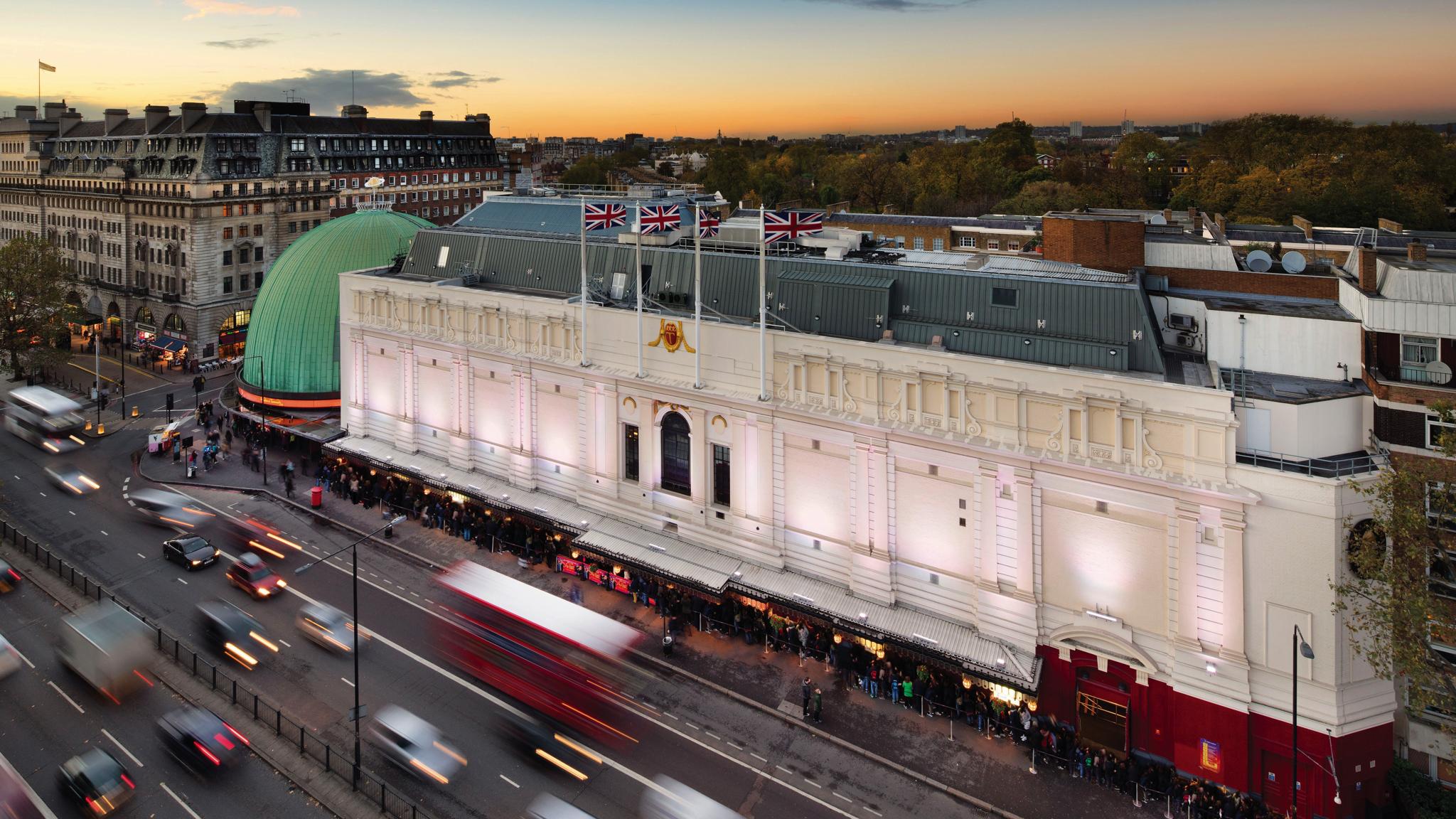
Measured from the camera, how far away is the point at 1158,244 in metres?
40.4

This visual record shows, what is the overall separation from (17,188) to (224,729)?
4642 inches

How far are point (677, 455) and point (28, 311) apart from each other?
6960 cm

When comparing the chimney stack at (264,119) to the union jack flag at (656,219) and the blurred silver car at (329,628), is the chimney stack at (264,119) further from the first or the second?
the union jack flag at (656,219)

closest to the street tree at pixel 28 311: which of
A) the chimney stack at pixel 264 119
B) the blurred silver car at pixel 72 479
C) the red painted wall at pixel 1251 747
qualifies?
the blurred silver car at pixel 72 479

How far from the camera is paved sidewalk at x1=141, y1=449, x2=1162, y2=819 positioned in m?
28.3

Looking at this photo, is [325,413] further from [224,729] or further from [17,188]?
[17,188]

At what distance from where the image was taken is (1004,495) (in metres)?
31.8

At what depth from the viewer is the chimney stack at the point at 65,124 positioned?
109688 mm

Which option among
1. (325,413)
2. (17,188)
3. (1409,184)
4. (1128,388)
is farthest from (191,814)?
(17,188)

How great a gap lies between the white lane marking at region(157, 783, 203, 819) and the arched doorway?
73.4 feet

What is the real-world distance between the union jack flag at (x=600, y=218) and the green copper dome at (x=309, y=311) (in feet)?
89.3

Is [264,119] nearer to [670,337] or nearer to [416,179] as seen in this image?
[416,179]

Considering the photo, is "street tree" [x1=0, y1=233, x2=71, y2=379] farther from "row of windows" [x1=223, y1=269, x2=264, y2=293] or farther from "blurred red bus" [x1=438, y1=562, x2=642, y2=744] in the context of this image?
"blurred red bus" [x1=438, y1=562, x2=642, y2=744]

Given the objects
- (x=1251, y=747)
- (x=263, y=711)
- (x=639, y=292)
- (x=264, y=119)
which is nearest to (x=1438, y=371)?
(x=1251, y=747)
